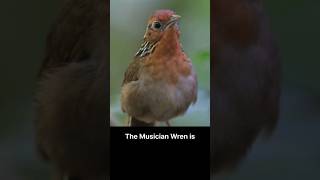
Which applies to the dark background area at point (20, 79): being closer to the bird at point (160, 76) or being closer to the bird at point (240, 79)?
the bird at point (160, 76)

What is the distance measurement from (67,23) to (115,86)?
0.32 meters

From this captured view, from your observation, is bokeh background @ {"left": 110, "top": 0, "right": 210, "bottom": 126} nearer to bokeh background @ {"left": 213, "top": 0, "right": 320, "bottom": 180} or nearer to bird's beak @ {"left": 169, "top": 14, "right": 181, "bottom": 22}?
bird's beak @ {"left": 169, "top": 14, "right": 181, "bottom": 22}

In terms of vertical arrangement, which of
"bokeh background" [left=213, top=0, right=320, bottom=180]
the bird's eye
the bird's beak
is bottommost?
"bokeh background" [left=213, top=0, right=320, bottom=180]

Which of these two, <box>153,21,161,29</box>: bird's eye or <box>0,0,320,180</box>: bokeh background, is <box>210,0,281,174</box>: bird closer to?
<box>0,0,320,180</box>: bokeh background

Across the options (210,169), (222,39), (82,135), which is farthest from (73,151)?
(222,39)

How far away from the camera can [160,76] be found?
71.4 inches

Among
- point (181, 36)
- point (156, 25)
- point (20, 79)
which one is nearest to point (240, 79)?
point (181, 36)

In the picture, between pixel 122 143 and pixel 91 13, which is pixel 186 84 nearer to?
pixel 122 143

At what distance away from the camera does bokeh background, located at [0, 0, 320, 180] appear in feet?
5.99

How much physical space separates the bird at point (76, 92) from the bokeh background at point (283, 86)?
0.16 feet

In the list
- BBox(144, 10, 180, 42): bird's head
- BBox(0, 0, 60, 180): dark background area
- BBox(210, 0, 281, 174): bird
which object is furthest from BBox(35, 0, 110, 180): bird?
BBox(210, 0, 281, 174): bird

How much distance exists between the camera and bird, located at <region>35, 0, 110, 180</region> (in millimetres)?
1818

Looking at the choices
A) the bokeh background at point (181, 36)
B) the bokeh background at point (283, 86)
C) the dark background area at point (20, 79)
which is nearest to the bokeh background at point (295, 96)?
the bokeh background at point (283, 86)

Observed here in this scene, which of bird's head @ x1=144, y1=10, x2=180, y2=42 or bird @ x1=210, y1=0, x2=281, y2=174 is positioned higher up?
bird's head @ x1=144, y1=10, x2=180, y2=42
